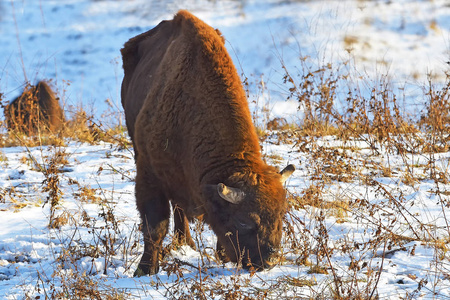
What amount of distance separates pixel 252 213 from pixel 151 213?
1.28 meters

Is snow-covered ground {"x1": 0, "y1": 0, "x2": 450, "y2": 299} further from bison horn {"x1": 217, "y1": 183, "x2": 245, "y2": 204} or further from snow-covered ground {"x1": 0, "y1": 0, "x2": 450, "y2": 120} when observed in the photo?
bison horn {"x1": 217, "y1": 183, "x2": 245, "y2": 204}

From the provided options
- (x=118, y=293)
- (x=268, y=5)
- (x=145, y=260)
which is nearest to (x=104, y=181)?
(x=145, y=260)

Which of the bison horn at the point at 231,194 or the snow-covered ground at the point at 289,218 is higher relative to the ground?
the bison horn at the point at 231,194

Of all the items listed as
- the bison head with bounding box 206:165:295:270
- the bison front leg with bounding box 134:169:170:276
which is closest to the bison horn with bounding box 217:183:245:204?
the bison head with bounding box 206:165:295:270

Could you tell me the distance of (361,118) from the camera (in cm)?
683

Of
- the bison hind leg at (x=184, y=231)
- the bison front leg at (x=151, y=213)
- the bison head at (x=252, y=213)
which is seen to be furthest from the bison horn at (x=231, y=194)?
the bison hind leg at (x=184, y=231)

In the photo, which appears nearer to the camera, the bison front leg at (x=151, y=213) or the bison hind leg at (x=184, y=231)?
the bison front leg at (x=151, y=213)

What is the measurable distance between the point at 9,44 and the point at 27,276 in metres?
19.3

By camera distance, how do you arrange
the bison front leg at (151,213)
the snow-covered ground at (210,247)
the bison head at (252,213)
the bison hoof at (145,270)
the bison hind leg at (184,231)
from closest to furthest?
the snow-covered ground at (210,247), the bison head at (252,213), the bison hoof at (145,270), the bison front leg at (151,213), the bison hind leg at (184,231)

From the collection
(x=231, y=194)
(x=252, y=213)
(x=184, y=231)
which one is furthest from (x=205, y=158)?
(x=184, y=231)

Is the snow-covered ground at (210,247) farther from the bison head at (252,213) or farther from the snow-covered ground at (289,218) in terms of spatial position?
the bison head at (252,213)

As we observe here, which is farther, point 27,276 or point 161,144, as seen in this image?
point 161,144

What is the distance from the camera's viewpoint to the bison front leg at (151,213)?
4582 millimetres

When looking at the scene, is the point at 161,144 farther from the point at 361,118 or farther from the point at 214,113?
the point at 361,118
